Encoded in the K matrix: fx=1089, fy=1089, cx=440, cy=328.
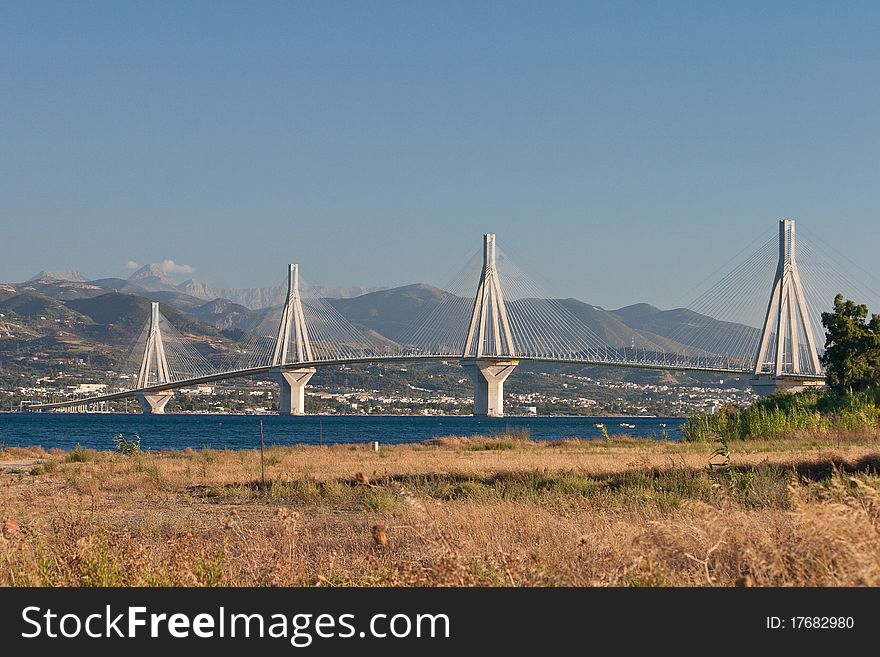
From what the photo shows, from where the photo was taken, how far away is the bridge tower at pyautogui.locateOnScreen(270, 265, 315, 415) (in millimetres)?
99750

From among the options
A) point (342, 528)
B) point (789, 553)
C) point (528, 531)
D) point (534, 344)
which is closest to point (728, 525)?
point (789, 553)

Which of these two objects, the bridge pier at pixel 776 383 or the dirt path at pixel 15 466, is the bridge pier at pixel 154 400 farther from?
the dirt path at pixel 15 466

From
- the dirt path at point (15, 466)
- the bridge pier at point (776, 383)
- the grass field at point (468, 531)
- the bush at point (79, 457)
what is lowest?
the dirt path at point (15, 466)

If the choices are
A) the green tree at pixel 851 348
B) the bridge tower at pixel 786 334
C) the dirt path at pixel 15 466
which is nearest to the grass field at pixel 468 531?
the dirt path at pixel 15 466

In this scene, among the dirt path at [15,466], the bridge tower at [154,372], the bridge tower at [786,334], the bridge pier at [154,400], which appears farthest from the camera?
the bridge tower at [154,372]

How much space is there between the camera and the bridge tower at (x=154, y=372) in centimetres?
10594

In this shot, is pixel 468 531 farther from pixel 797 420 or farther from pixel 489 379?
pixel 489 379

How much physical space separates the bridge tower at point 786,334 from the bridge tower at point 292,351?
133ft

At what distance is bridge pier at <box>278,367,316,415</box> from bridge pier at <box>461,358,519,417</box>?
1565cm
